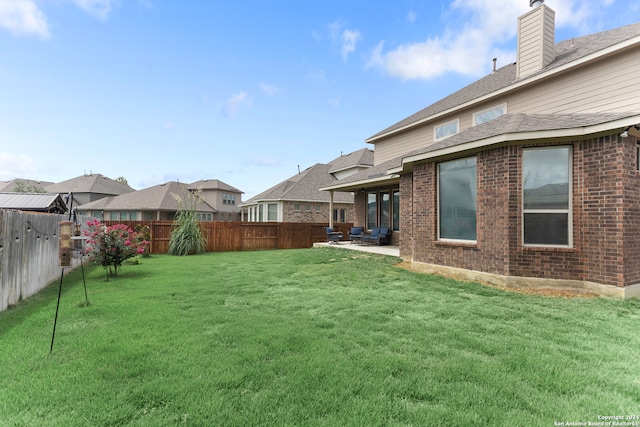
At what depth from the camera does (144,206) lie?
99.8 ft

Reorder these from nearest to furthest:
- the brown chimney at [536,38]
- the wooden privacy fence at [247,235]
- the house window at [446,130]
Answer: the brown chimney at [536,38]
the house window at [446,130]
the wooden privacy fence at [247,235]

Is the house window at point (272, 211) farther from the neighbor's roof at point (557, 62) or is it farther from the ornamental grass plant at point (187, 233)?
the neighbor's roof at point (557, 62)

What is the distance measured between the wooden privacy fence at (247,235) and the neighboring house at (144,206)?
15.0m

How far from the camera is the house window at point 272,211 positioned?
23.3 metres

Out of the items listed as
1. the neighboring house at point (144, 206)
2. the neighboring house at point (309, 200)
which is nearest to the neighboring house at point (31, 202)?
the neighboring house at point (309, 200)

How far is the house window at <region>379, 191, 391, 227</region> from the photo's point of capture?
14312 mm

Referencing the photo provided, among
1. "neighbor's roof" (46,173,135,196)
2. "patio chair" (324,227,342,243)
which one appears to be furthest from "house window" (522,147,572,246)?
"neighbor's roof" (46,173,135,196)

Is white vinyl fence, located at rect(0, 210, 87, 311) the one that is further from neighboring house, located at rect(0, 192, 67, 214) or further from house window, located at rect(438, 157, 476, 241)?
neighboring house, located at rect(0, 192, 67, 214)

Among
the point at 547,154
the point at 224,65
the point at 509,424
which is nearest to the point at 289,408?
the point at 509,424

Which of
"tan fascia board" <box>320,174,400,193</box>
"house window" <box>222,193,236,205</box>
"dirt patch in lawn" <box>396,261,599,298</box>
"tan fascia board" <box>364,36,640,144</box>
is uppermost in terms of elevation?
"tan fascia board" <box>364,36,640,144</box>

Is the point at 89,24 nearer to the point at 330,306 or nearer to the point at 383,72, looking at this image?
the point at 330,306

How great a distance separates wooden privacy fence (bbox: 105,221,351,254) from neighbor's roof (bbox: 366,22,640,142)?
23.2ft

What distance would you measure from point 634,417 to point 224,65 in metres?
15.8

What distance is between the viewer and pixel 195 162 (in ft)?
129
